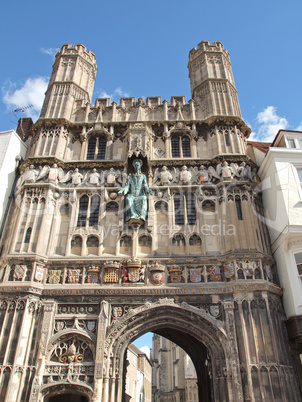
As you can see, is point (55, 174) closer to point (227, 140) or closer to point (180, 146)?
point (180, 146)

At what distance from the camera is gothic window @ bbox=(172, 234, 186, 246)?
1711 centimetres

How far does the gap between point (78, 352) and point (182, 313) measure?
15.7 feet

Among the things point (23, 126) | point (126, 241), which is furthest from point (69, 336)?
point (23, 126)

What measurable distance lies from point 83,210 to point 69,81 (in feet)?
32.8

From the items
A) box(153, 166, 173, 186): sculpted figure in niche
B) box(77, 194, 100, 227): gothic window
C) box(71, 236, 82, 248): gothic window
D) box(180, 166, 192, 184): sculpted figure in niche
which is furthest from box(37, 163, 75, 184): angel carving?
box(180, 166, 192, 184): sculpted figure in niche

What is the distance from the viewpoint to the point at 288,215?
15.5 metres

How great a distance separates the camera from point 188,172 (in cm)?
1911

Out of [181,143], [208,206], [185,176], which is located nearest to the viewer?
[208,206]

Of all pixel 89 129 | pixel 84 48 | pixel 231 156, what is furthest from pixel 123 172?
pixel 84 48

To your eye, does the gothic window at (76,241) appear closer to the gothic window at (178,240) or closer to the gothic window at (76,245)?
the gothic window at (76,245)

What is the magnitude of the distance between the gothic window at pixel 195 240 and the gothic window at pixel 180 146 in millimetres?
A: 5519

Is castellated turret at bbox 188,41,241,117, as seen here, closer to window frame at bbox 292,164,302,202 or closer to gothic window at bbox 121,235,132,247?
window frame at bbox 292,164,302,202

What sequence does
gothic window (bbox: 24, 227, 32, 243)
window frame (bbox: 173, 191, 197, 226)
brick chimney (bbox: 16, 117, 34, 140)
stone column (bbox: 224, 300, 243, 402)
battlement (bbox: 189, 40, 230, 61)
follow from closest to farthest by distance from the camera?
stone column (bbox: 224, 300, 243, 402)
gothic window (bbox: 24, 227, 32, 243)
window frame (bbox: 173, 191, 197, 226)
brick chimney (bbox: 16, 117, 34, 140)
battlement (bbox: 189, 40, 230, 61)

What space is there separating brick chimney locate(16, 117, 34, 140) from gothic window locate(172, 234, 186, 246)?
1335 centimetres
